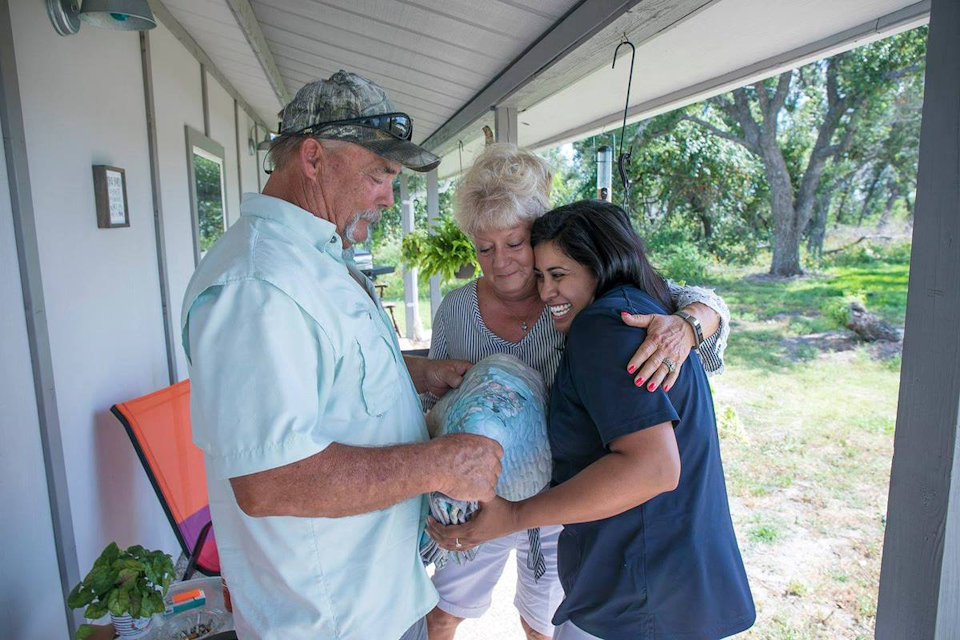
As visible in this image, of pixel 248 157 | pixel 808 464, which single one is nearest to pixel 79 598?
pixel 808 464

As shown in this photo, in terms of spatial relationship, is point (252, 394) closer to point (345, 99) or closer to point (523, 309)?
point (345, 99)

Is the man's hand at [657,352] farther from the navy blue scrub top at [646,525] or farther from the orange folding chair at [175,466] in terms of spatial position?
the orange folding chair at [175,466]

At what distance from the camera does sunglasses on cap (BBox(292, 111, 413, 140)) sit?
1187 mm

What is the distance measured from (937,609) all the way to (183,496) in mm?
2384

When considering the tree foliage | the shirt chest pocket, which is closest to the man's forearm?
the shirt chest pocket

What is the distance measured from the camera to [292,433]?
945 mm

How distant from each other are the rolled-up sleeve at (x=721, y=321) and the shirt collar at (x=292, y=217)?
888mm

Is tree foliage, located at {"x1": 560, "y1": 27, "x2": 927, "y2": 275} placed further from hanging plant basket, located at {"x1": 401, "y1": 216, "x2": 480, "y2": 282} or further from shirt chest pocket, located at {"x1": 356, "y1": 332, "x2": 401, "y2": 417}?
shirt chest pocket, located at {"x1": 356, "y1": 332, "x2": 401, "y2": 417}

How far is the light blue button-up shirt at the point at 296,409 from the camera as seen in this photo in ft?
3.08

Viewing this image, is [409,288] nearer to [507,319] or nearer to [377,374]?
[507,319]

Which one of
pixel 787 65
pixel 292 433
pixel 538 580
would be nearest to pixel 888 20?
pixel 787 65

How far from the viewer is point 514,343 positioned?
1.74m

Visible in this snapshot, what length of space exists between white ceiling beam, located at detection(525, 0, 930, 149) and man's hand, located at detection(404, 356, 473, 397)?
6.26ft

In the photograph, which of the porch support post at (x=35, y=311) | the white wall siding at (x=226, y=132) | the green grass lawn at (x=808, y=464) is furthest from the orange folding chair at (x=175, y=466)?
the white wall siding at (x=226, y=132)
